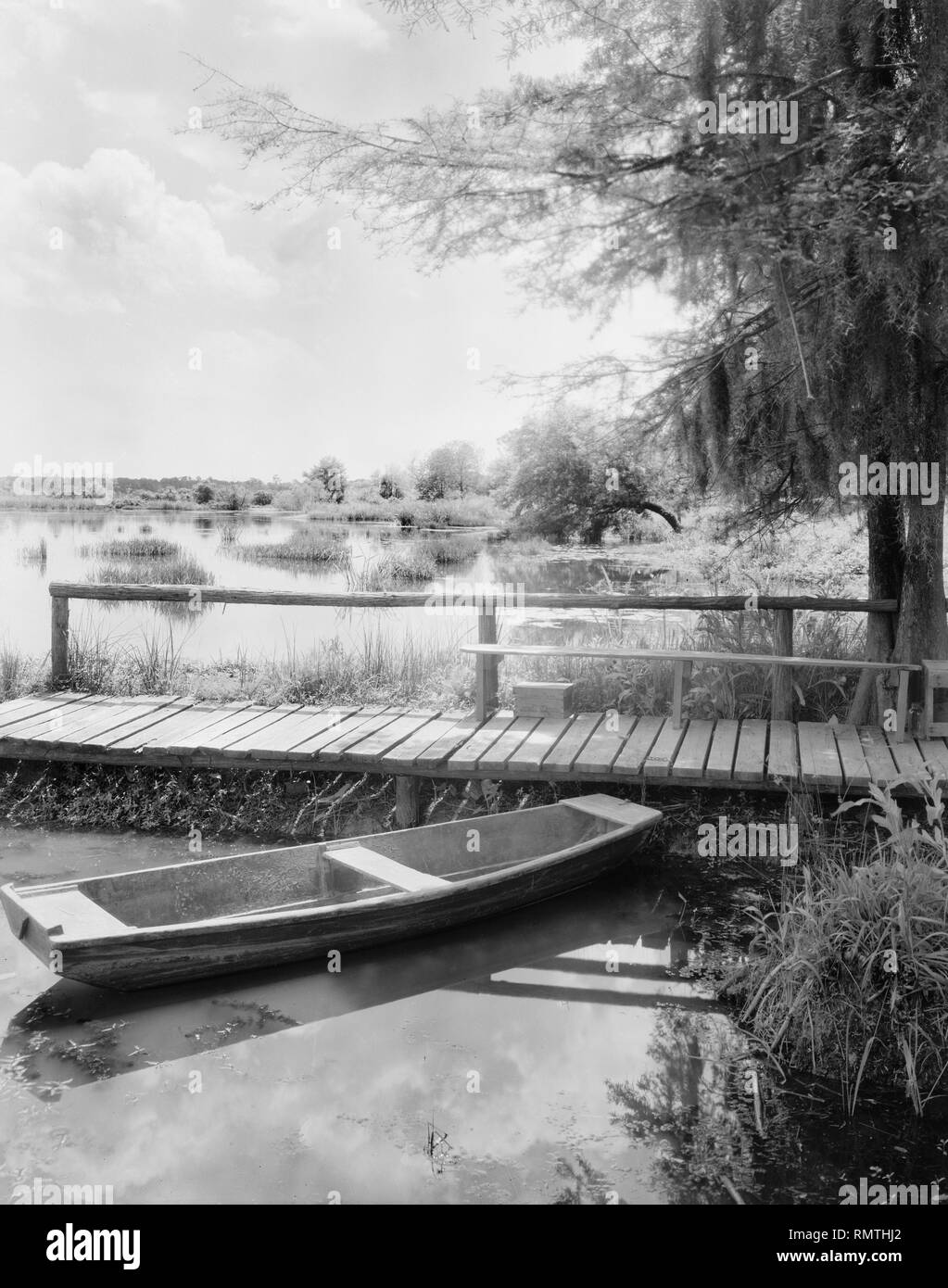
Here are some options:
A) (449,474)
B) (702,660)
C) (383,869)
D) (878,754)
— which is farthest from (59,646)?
(449,474)

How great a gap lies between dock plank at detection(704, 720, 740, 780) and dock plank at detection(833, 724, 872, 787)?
492 mm

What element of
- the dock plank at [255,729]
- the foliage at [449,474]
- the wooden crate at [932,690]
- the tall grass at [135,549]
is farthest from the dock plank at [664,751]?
the foliage at [449,474]

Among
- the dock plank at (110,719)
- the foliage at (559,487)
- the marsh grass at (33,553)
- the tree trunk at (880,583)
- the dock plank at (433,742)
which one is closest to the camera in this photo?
the dock plank at (433,742)

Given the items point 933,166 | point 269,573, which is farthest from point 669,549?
point 933,166

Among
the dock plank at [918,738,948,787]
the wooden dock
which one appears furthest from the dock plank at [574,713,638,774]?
the dock plank at [918,738,948,787]

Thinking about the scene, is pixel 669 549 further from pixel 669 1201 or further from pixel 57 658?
pixel 669 1201

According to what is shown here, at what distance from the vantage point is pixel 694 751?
4977 mm

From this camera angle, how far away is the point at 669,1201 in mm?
2445

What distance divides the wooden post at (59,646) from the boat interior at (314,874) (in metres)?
2.98

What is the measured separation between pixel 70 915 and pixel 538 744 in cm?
242

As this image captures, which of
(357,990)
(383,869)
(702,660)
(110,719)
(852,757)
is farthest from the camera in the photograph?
(110,719)

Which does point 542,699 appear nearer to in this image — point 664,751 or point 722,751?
point 664,751

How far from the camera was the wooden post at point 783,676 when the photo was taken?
563cm

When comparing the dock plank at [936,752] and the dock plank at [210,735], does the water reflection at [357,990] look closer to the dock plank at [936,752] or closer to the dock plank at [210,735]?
the dock plank at [936,752]
